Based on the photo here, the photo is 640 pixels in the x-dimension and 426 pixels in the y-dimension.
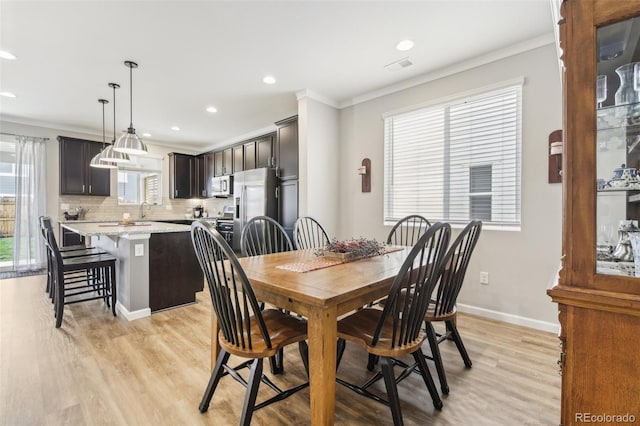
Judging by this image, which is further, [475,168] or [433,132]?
[433,132]

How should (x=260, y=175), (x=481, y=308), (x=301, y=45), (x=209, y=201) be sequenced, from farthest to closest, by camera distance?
(x=209, y=201), (x=260, y=175), (x=481, y=308), (x=301, y=45)

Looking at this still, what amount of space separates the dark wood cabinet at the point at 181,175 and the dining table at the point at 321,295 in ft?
18.8

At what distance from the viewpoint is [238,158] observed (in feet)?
19.2

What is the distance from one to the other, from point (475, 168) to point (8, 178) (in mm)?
7094

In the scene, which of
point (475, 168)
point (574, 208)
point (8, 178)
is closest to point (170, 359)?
point (574, 208)

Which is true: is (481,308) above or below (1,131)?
below

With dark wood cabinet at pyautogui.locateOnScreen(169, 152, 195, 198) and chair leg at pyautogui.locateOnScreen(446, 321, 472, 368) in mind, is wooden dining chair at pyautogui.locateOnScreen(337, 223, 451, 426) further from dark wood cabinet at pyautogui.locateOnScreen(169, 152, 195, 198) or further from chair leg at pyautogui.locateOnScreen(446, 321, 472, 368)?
dark wood cabinet at pyautogui.locateOnScreen(169, 152, 195, 198)

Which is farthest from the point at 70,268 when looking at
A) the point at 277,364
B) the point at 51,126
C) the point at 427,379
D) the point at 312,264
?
the point at 51,126

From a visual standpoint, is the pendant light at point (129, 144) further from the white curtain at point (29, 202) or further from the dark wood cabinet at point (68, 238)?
the white curtain at point (29, 202)

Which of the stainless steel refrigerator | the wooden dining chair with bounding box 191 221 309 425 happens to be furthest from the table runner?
the stainless steel refrigerator

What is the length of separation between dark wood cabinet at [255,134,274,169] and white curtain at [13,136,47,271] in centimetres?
376

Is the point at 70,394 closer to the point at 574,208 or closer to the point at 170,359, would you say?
the point at 170,359

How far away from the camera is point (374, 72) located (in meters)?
3.31

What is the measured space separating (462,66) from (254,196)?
3.25 meters
